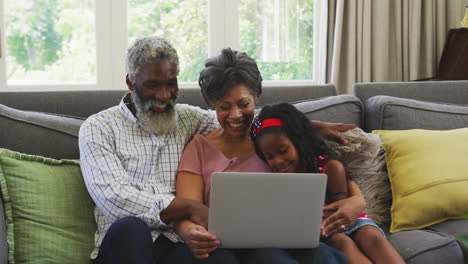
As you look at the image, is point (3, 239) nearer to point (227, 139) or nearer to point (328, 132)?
point (227, 139)

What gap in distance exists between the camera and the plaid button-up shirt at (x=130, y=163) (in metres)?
1.48

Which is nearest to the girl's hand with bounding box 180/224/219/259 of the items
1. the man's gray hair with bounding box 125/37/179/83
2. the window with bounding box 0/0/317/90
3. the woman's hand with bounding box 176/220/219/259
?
the woman's hand with bounding box 176/220/219/259

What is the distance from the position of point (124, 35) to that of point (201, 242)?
235cm

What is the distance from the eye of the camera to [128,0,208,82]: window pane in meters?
3.42

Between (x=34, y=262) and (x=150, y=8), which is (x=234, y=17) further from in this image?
(x=34, y=262)

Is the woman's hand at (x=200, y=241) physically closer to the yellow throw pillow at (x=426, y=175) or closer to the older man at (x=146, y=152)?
the older man at (x=146, y=152)

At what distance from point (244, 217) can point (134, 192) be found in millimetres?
395

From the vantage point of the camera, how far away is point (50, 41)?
10.8 feet

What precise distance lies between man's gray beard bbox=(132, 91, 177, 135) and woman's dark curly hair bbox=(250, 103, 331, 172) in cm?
28

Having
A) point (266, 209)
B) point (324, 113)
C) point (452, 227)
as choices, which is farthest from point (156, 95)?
point (452, 227)

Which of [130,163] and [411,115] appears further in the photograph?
[411,115]

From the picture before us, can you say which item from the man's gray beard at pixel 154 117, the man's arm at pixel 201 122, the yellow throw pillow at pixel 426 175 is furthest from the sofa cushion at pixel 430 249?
the man's gray beard at pixel 154 117

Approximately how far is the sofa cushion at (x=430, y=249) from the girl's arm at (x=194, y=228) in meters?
0.64

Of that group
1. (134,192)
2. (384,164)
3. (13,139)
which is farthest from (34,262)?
(384,164)
